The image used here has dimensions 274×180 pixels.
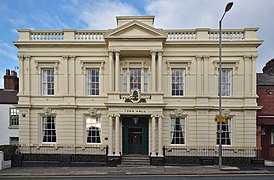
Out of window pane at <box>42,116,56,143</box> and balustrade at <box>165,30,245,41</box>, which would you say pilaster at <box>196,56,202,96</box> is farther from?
window pane at <box>42,116,56,143</box>

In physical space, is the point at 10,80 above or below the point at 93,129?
above

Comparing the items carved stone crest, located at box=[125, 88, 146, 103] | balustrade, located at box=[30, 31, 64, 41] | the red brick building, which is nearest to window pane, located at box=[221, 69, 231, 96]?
the red brick building

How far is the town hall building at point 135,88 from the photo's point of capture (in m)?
17.3

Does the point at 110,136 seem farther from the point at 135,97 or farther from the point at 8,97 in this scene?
the point at 8,97

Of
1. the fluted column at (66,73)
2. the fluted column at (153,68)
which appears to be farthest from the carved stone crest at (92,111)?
the fluted column at (153,68)

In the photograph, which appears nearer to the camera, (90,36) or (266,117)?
(266,117)

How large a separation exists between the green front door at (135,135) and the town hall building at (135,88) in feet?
0.26

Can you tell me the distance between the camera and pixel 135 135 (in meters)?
18.3

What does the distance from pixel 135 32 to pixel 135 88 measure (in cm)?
431

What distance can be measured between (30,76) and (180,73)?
11.9 meters

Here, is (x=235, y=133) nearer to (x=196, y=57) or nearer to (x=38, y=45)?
(x=196, y=57)

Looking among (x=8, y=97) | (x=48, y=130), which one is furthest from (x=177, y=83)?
(x=8, y=97)

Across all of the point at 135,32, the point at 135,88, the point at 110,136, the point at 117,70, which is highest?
the point at 135,32

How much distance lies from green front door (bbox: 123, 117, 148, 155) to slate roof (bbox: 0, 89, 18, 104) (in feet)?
40.2
